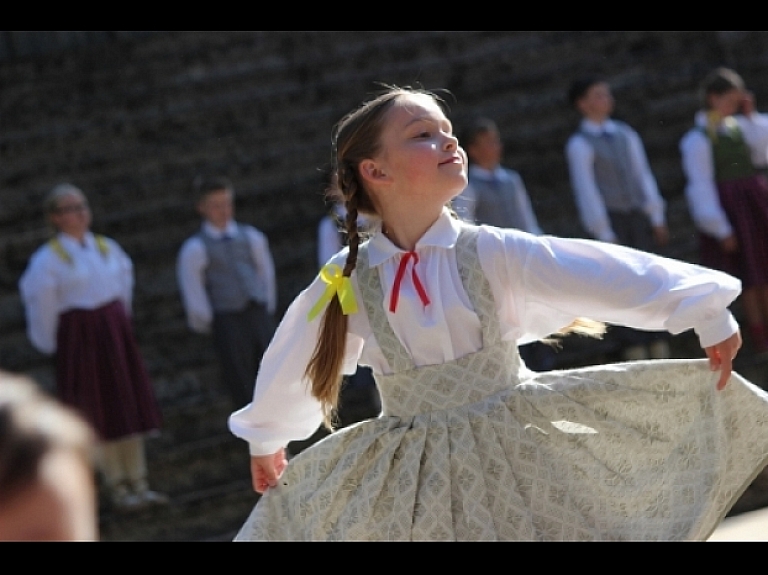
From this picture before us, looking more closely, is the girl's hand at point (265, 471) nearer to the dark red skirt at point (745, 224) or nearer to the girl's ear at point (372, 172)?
the girl's ear at point (372, 172)

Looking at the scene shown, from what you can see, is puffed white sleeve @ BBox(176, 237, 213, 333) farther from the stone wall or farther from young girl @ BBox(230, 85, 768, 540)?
young girl @ BBox(230, 85, 768, 540)

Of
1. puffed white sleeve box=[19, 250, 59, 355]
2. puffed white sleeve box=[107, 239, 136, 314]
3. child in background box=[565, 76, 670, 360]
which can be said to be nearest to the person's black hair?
child in background box=[565, 76, 670, 360]

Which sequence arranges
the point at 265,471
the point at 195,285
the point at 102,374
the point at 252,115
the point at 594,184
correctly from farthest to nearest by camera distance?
the point at 252,115, the point at 594,184, the point at 195,285, the point at 102,374, the point at 265,471

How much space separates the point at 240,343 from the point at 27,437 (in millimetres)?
6538

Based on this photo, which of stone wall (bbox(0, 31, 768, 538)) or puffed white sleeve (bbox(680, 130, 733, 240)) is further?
stone wall (bbox(0, 31, 768, 538))

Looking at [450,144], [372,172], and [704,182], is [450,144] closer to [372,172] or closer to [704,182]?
[372,172]

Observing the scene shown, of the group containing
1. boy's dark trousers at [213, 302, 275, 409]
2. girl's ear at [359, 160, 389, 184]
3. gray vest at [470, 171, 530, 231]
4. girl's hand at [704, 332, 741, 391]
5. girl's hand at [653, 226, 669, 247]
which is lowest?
boy's dark trousers at [213, 302, 275, 409]

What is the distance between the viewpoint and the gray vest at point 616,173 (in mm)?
8414

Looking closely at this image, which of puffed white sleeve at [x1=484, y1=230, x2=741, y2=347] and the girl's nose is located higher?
the girl's nose

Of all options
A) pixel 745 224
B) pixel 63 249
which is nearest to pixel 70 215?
pixel 63 249

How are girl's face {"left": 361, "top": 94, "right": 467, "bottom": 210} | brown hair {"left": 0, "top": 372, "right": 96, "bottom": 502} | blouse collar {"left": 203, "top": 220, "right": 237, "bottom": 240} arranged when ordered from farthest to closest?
blouse collar {"left": 203, "top": 220, "right": 237, "bottom": 240}
girl's face {"left": 361, "top": 94, "right": 467, "bottom": 210}
brown hair {"left": 0, "top": 372, "right": 96, "bottom": 502}

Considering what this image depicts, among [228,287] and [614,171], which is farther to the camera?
[614,171]

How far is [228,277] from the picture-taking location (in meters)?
7.93

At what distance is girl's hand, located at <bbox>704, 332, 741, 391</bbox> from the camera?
3.40 meters
